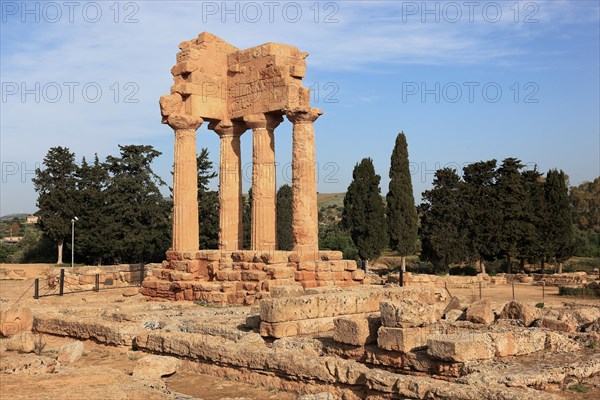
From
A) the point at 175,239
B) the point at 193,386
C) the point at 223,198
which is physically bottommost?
the point at 193,386

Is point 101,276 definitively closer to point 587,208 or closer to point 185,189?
point 185,189

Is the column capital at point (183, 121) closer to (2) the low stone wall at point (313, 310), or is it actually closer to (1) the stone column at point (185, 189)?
(1) the stone column at point (185, 189)

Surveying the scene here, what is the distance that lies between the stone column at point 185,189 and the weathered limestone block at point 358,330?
13.3 m

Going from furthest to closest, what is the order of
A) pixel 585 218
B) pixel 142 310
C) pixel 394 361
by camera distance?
pixel 585 218 < pixel 142 310 < pixel 394 361

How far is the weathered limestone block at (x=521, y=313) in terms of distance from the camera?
37.8ft

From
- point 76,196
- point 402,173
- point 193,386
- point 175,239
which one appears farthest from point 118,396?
point 76,196

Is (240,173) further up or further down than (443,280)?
further up

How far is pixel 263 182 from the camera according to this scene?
823 inches

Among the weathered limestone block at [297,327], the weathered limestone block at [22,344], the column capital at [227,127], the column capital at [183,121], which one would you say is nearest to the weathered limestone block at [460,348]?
the weathered limestone block at [297,327]

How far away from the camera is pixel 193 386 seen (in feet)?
30.8

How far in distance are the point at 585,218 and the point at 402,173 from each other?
39576 mm

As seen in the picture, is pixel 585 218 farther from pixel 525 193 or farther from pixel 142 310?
pixel 142 310

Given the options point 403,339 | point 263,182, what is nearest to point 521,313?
point 403,339

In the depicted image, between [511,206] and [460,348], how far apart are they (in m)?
35.9
